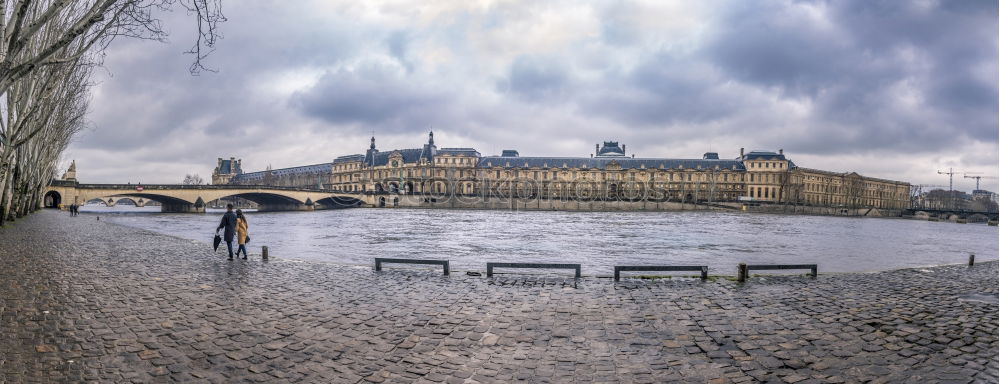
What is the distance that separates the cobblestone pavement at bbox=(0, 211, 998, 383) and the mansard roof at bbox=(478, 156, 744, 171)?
124m

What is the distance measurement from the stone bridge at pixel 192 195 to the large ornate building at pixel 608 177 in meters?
19.8

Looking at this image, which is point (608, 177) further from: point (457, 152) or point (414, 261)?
point (414, 261)

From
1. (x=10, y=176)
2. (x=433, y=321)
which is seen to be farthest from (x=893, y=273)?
(x=10, y=176)

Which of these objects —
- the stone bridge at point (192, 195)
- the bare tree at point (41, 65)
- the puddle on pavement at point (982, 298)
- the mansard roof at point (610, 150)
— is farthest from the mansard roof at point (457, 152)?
the puddle on pavement at point (982, 298)

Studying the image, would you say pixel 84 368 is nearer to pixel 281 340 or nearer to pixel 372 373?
pixel 281 340

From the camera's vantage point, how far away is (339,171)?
15338 cm

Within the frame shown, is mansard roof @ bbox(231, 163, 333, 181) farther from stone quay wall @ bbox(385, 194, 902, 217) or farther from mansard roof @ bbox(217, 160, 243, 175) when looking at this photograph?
stone quay wall @ bbox(385, 194, 902, 217)

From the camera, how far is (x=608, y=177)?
436 ft

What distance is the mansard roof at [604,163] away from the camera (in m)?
133

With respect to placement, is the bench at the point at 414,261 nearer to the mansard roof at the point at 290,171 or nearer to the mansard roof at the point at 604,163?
the mansard roof at the point at 604,163

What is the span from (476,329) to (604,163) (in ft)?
435

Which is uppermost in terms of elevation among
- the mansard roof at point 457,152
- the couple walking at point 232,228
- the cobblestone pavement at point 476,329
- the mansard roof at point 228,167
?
the mansard roof at point 457,152

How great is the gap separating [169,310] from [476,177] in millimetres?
124368

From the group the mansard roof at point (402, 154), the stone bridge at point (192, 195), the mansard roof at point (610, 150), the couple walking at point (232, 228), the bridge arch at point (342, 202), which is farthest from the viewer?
the mansard roof at point (610, 150)
